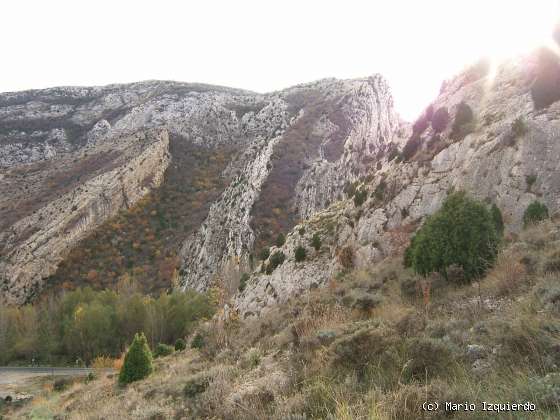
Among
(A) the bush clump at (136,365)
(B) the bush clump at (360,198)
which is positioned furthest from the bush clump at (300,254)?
(A) the bush clump at (136,365)

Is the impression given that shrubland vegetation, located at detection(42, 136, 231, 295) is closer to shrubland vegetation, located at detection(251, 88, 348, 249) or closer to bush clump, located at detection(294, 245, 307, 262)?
shrubland vegetation, located at detection(251, 88, 348, 249)

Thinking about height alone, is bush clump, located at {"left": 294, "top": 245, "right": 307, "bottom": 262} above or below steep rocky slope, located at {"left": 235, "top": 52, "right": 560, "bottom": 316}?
below

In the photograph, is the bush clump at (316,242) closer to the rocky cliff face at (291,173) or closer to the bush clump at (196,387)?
the bush clump at (196,387)

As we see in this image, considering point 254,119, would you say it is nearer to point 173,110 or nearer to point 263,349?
point 173,110

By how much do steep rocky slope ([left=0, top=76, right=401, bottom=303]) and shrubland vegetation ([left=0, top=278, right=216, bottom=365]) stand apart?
7496 millimetres

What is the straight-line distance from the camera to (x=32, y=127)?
106 m

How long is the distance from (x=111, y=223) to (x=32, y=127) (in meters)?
58.5

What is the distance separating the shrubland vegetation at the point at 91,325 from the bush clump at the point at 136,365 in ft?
77.2

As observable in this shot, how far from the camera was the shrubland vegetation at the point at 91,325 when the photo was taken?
140ft

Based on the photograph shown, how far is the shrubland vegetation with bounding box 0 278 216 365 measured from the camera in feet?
140

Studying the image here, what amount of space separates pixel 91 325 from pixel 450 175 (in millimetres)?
40106

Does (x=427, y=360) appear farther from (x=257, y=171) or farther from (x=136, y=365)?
(x=257, y=171)

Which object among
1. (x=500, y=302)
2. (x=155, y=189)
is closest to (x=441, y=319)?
(x=500, y=302)

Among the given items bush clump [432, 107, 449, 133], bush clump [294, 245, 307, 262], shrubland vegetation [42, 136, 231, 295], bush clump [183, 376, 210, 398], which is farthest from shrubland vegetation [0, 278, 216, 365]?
bush clump [183, 376, 210, 398]
